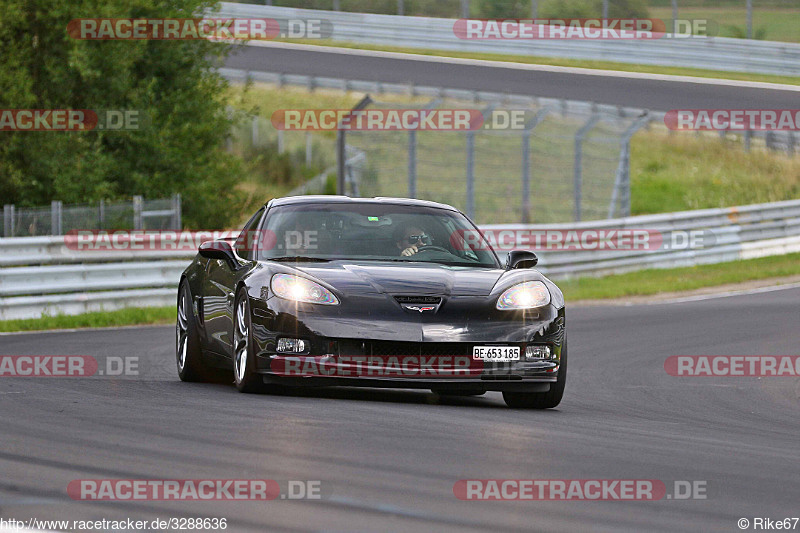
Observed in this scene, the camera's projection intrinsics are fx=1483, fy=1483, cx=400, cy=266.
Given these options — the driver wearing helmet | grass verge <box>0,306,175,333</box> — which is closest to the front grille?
the driver wearing helmet

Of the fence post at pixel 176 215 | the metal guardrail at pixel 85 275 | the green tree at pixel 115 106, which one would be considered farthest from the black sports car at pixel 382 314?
the green tree at pixel 115 106

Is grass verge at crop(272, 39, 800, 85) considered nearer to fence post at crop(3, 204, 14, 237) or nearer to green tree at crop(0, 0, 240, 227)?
green tree at crop(0, 0, 240, 227)

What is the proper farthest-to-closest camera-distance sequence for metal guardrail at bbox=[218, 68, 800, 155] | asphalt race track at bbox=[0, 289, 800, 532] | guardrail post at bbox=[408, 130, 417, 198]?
metal guardrail at bbox=[218, 68, 800, 155] → guardrail post at bbox=[408, 130, 417, 198] → asphalt race track at bbox=[0, 289, 800, 532]

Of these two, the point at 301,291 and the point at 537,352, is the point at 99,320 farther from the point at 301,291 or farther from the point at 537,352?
the point at 537,352

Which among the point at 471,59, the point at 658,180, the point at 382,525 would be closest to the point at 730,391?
the point at 382,525

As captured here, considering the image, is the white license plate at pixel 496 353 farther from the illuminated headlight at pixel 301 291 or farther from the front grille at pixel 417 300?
the illuminated headlight at pixel 301 291

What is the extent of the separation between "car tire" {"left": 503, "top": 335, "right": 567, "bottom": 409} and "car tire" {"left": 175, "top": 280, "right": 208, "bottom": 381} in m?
2.35

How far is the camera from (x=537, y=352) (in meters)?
9.16

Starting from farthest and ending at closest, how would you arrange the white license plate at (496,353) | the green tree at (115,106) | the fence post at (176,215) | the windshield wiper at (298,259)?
1. the green tree at (115,106)
2. the fence post at (176,215)
3. the windshield wiper at (298,259)
4. the white license plate at (496,353)

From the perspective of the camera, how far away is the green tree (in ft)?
75.5

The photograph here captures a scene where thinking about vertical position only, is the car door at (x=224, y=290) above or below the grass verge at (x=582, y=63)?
below

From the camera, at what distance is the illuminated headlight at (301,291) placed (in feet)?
29.5

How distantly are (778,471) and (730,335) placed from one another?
31.0ft

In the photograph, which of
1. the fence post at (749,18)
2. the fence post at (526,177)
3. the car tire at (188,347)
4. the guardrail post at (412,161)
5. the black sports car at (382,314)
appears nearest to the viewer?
the black sports car at (382,314)
